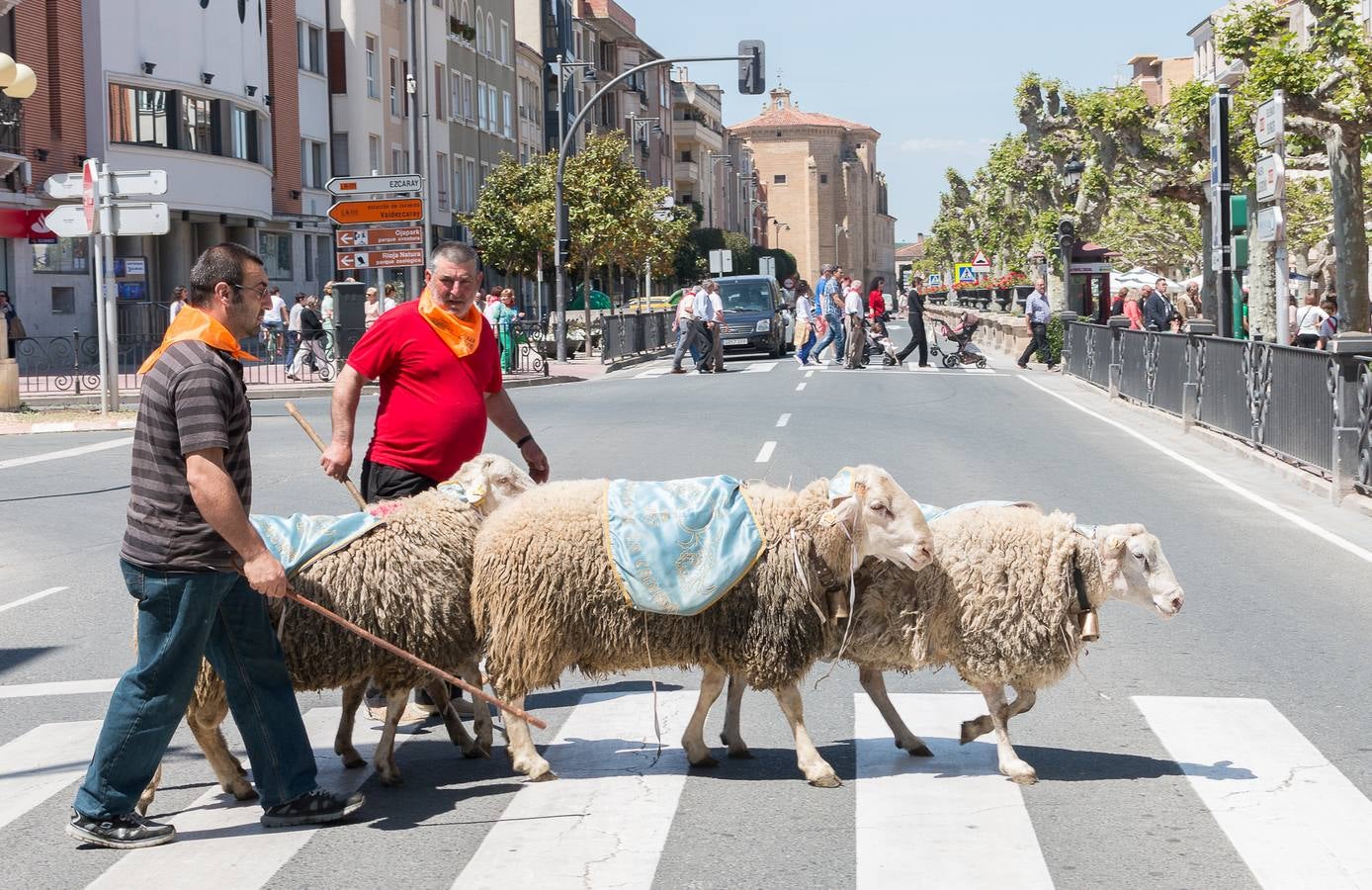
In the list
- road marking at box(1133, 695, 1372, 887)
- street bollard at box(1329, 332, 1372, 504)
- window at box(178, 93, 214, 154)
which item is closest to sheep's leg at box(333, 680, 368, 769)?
road marking at box(1133, 695, 1372, 887)

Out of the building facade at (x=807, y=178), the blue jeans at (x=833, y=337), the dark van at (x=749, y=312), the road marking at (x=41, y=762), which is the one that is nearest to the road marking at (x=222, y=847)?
the road marking at (x=41, y=762)

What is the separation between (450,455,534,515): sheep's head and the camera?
260 inches

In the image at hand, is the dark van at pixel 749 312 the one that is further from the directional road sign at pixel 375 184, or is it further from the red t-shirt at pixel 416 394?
the red t-shirt at pixel 416 394

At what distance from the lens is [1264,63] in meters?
27.2

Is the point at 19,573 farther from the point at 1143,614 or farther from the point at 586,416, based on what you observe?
the point at 586,416

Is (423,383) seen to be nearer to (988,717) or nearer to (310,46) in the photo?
(988,717)

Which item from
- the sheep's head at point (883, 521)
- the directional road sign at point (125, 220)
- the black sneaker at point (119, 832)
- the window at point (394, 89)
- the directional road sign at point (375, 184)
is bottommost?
the black sneaker at point (119, 832)

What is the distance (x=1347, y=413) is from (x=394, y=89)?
149 ft

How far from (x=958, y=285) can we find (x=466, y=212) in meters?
47.3

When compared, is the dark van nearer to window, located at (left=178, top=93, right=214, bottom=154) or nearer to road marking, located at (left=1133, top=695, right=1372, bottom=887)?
window, located at (left=178, top=93, right=214, bottom=154)

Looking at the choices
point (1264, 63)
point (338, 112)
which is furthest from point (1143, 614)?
point (338, 112)

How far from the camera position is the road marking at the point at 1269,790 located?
5.16 meters

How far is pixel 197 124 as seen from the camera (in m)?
42.2

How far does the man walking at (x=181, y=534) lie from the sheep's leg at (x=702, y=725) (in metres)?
1.78
